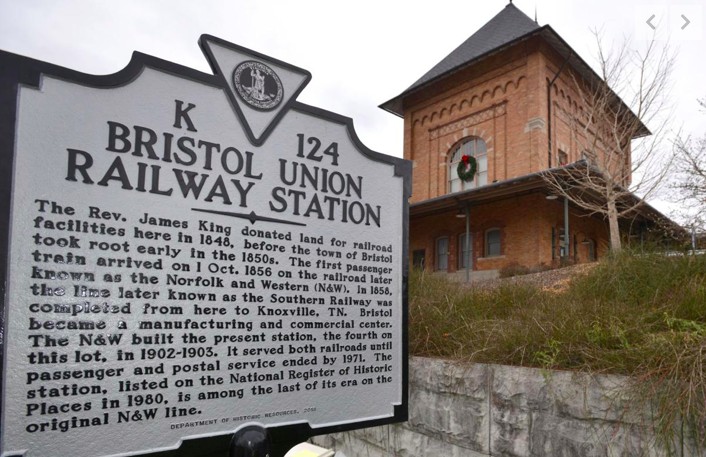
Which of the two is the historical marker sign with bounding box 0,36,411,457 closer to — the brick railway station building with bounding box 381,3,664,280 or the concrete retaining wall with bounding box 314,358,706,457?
the concrete retaining wall with bounding box 314,358,706,457

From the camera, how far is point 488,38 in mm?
24250

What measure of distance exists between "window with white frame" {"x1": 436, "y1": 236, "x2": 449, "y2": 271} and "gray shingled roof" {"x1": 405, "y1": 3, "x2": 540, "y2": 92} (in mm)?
7830

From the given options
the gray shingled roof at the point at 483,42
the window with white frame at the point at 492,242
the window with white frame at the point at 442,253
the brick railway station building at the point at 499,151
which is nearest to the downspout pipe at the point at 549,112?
the brick railway station building at the point at 499,151

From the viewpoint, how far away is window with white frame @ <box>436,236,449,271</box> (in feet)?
73.2

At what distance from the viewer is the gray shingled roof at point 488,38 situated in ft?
73.9

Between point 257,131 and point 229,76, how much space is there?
31 centimetres

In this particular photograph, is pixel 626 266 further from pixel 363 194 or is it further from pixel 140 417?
pixel 140 417

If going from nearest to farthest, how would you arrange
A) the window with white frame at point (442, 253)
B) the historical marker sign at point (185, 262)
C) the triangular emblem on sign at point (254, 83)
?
the historical marker sign at point (185, 262) → the triangular emblem on sign at point (254, 83) → the window with white frame at point (442, 253)

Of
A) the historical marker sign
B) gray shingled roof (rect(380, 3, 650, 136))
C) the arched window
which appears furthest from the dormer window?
the historical marker sign

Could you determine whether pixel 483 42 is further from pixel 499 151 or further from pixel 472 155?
pixel 499 151

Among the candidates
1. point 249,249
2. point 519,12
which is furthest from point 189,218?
point 519,12

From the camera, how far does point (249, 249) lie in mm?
2484

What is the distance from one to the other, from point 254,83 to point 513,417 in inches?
117

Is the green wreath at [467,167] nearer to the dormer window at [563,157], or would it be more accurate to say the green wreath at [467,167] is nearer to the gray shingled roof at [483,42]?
the dormer window at [563,157]
